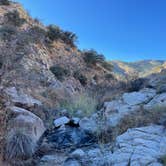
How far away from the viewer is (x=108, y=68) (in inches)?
1008

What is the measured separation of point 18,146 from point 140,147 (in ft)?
6.48

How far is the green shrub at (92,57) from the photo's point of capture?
2334 cm

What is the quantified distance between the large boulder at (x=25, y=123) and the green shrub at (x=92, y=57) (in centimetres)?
1734

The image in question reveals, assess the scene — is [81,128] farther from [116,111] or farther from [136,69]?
[136,69]

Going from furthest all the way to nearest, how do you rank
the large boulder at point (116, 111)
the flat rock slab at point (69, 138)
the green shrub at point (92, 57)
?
1. the green shrub at point (92, 57)
2. the large boulder at point (116, 111)
3. the flat rock slab at point (69, 138)

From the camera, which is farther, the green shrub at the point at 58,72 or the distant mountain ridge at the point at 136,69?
the green shrub at the point at 58,72

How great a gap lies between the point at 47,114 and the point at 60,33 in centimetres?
1565

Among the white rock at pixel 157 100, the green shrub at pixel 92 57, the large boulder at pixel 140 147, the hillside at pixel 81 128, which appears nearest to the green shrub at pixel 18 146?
the hillside at pixel 81 128

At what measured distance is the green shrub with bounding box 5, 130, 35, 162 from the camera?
201 inches

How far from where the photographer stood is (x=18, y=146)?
17.1 feet

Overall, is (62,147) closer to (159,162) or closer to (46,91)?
(159,162)

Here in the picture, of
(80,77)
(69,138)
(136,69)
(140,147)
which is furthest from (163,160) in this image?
(136,69)

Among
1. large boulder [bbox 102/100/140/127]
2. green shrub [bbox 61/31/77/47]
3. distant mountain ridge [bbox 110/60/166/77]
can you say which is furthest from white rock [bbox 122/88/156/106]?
green shrub [bbox 61/31/77/47]

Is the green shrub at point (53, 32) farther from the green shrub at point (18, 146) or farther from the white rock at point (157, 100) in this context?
the green shrub at point (18, 146)
